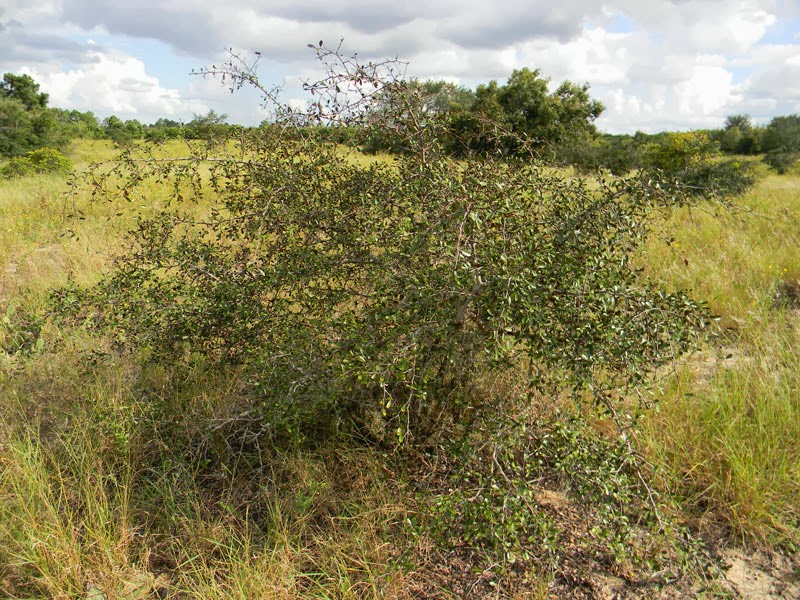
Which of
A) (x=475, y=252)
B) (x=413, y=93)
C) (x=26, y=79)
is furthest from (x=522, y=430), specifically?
(x=26, y=79)

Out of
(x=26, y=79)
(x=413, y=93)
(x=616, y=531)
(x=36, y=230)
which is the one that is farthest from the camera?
(x=26, y=79)

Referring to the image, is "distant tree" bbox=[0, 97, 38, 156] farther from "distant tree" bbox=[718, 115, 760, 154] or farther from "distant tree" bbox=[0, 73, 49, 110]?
"distant tree" bbox=[718, 115, 760, 154]

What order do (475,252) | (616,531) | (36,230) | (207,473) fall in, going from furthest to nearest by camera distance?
(36,230)
(207,473)
(475,252)
(616,531)

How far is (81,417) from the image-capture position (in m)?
3.01

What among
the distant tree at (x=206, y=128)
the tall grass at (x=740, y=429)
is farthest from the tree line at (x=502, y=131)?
the tall grass at (x=740, y=429)

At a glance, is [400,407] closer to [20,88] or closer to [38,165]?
[38,165]

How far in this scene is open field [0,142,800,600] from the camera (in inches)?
84.7

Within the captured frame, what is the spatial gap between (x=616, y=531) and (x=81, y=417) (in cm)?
264

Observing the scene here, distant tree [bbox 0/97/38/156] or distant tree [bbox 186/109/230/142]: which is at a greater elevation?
distant tree [bbox 0/97/38/156]

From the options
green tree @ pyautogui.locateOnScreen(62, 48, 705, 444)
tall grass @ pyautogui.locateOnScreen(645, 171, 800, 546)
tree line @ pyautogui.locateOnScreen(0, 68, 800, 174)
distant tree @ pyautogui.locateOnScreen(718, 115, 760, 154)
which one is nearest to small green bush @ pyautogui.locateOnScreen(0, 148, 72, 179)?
tree line @ pyautogui.locateOnScreen(0, 68, 800, 174)

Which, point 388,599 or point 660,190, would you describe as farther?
point 660,190

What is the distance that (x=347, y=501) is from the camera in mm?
2557

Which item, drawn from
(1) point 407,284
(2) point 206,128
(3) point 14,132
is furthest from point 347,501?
(3) point 14,132

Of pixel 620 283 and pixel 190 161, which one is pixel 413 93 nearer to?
pixel 190 161
